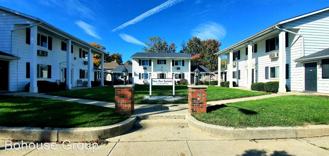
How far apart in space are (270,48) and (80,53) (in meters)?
23.1

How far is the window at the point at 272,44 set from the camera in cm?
1843

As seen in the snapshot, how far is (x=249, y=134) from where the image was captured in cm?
498

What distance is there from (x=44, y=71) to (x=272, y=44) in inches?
870

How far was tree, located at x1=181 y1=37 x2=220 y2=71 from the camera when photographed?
59.8m

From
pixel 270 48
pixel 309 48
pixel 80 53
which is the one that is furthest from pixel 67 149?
pixel 80 53

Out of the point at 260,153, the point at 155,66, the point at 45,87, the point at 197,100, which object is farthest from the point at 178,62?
the point at 260,153

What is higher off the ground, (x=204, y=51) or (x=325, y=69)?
(x=204, y=51)

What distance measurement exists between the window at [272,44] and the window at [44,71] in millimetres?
21935

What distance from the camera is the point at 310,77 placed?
15.6 m

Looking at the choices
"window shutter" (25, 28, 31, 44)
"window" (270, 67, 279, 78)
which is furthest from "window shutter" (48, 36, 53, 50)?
"window" (270, 67, 279, 78)

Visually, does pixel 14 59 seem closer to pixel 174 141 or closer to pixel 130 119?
pixel 130 119

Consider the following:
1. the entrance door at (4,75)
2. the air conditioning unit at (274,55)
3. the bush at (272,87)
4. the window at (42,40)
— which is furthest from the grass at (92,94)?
the air conditioning unit at (274,55)

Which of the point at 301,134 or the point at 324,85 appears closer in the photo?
the point at 301,134

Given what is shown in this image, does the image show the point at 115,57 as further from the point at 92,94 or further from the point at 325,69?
the point at 325,69
